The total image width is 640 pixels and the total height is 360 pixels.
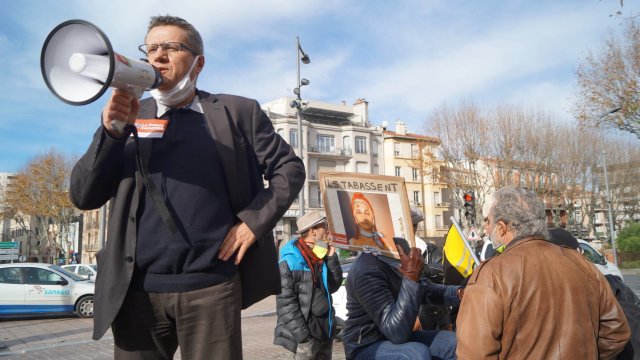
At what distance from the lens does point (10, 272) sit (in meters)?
14.1

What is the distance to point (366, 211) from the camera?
11.3 feet

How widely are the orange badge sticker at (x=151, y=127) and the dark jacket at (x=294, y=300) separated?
3.10 meters

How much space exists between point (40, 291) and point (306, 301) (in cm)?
1189

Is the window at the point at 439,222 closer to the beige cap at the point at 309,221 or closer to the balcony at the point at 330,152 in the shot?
the balcony at the point at 330,152

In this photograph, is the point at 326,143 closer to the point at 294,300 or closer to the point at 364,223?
the point at 294,300

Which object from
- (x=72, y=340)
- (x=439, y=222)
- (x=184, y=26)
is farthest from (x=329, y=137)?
(x=184, y=26)

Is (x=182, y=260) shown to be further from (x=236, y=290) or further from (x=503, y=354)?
(x=503, y=354)

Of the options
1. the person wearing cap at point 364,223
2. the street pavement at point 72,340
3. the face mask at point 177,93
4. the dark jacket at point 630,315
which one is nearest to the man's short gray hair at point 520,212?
the person wearing cap at point 364,223

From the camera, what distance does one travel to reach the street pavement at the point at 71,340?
8672 mm

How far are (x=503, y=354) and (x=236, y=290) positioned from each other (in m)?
1.48

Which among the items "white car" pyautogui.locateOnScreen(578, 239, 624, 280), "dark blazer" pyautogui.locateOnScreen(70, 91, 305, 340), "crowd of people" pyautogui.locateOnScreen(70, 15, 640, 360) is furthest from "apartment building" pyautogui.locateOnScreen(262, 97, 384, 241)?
"dark blazer" pyautogui.locateOnScreen(70, 91, 305, 340)

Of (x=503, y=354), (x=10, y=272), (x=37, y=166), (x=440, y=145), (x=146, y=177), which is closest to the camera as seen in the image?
(x=146, y=177)

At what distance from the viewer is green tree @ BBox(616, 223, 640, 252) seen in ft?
121

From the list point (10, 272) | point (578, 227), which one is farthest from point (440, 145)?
point (10, 272)
